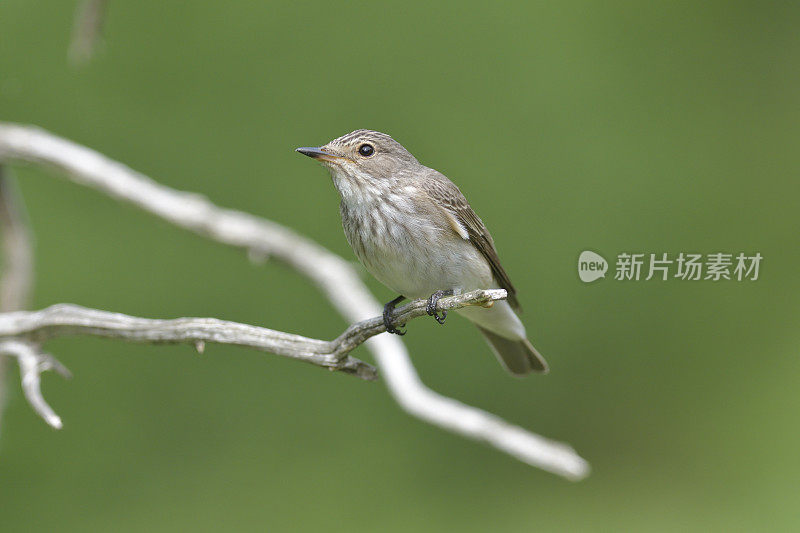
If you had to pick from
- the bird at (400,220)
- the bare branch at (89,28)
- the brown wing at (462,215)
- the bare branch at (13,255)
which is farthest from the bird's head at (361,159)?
the bare branch at (13,255)

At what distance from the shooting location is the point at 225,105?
17.3 feet

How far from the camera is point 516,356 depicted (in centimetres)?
349

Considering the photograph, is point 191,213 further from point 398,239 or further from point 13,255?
point 398,239

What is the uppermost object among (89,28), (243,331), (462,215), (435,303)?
(89,28)

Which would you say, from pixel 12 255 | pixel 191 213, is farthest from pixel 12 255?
pixel 191 213

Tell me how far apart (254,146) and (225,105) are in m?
0.34

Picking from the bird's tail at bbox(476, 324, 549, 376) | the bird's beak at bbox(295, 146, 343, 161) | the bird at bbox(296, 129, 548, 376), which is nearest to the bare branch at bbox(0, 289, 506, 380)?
the bird at bbox(296, 129, 548, 376)

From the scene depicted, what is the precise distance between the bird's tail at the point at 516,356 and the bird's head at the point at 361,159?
98 cm

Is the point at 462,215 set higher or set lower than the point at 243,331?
higher

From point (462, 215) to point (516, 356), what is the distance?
83 centimetres

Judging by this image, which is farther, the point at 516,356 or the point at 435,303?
the point at 516,356

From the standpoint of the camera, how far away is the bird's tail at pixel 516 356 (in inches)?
137

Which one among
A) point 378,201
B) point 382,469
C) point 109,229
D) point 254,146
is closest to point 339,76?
point 254,146

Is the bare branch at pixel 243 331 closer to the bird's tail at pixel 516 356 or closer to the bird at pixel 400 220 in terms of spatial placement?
the bird at pixel 400 220
